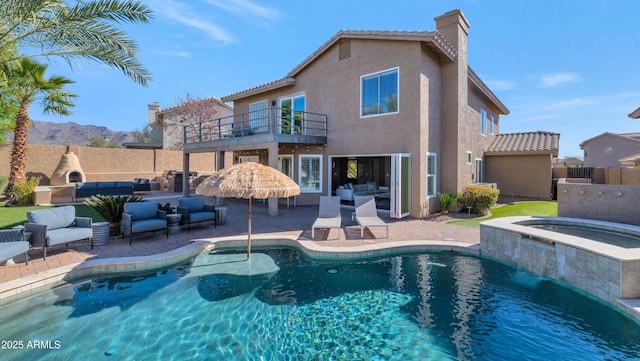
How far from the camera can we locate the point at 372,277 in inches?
289

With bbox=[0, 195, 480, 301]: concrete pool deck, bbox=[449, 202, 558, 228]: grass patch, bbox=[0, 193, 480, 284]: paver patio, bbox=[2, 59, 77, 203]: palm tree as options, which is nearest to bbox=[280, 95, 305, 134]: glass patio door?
bbox=[0, 193, 480, 284]: paver patio

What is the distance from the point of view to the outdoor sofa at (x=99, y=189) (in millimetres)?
17156

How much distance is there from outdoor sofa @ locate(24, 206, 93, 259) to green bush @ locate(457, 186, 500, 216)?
1495 centimetres

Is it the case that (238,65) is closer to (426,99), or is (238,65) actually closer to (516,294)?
(426,99)

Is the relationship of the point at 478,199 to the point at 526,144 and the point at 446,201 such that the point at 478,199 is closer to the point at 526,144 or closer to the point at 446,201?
the point at 446,201

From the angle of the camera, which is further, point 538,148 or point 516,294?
point 538,148

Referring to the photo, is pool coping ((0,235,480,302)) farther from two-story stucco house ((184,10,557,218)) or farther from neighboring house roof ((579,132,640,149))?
neighboring house roof ((579,132,640,149))

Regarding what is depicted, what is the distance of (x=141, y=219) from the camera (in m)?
9.64

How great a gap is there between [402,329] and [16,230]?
9.10 meters

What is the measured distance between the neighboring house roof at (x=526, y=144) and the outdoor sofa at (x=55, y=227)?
23.5 metres

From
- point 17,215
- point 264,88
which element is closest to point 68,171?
point 17,215

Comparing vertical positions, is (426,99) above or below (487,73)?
below

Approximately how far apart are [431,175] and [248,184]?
9.85 m

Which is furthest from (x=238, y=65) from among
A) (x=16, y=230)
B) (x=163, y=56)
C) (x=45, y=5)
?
(x=16, y=230)
